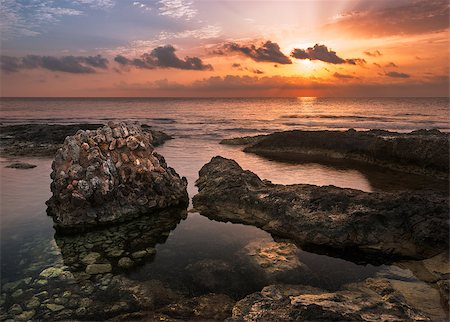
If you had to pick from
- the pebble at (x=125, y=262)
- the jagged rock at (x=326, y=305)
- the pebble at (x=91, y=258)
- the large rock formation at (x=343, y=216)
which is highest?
the large rock formation at (x=343, y=216)

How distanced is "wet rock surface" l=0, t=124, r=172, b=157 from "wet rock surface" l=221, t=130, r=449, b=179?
40.7 feet

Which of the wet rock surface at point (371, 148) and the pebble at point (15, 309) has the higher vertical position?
the wet rock surface at point (371, 148)

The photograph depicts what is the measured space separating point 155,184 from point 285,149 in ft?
56.9

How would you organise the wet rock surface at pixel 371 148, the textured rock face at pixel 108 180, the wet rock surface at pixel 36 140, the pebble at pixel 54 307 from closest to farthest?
the pebble at pixel 54 307 → the textured rock face at pixel 108 180 → the wet rock surface at pixel 371 148 → the wet rock surface at pixel 36 140

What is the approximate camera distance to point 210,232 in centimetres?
1268

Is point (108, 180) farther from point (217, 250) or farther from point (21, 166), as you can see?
point (21, 166)

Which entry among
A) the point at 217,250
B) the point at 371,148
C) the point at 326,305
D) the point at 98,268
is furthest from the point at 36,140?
the point at 326,305

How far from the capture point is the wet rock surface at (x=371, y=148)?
2100 centimetres

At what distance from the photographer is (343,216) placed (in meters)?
11.6

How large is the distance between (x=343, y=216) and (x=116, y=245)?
7770mm

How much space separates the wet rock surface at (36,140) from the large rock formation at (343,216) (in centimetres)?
1769

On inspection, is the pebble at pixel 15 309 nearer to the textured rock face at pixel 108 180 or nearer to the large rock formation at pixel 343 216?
the textured rock face at pixel 108 180

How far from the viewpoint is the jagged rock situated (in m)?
6.84

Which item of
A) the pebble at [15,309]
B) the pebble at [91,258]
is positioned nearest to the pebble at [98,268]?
the pebble at [91,258]
